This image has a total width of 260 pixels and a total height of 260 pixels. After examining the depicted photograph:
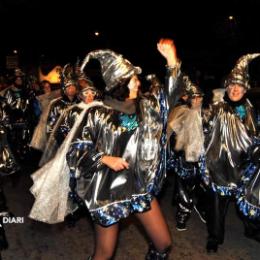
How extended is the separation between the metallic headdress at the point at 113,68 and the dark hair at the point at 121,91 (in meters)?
0.02

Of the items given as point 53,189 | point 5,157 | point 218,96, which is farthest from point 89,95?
point 53,189

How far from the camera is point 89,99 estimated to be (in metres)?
4.37

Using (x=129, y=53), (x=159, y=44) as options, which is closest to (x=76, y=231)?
(x=159, y=44)

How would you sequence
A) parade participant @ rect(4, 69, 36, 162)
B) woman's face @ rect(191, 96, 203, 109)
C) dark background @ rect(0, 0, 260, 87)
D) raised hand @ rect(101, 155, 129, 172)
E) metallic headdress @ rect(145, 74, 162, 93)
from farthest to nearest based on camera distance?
dark background @ rect(0, 0, 260, 87) → parade participant @ rect(4, 69, 36, 162) → woman's face @ rect(191, 96, 203, 109) → metallic headdress @ rect(145, 74, 162, 93) → raised hand @ rect(101, 155, 129, 172)

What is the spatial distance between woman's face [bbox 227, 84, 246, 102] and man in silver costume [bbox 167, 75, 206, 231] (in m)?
0.41

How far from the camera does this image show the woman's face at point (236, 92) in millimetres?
4172

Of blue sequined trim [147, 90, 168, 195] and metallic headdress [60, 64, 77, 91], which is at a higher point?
metallic headdress [60, 64, 77, 91]

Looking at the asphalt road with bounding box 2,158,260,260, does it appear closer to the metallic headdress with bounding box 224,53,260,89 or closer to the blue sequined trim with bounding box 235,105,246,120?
the blue sequined trim with bounding box 235,105,246,120

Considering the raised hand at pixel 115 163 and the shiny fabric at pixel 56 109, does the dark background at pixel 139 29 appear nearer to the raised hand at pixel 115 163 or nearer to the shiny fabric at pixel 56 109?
the shiny fabric at pixel 56 109

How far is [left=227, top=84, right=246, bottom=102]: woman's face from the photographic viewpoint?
13.7 ft

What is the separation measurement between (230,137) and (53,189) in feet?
6.69

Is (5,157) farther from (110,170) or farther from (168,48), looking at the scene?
(168,48)

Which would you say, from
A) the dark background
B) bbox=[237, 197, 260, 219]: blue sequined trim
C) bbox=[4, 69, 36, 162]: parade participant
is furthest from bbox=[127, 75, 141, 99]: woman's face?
the dark background

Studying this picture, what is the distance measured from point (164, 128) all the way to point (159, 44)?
67cm
